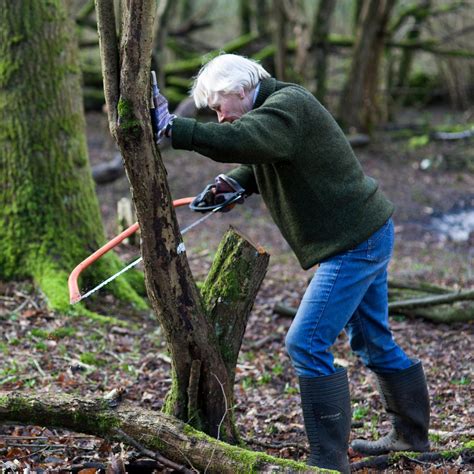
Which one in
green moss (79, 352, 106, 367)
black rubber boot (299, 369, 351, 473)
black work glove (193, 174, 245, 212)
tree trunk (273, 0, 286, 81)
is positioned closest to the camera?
black rubber boot (299, 369, 351, 473)

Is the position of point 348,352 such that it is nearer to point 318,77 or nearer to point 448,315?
point 448,315

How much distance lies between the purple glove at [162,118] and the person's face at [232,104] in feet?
1.09

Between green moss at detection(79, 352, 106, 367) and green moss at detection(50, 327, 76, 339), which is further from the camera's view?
green moss at detection(50, 327, 76, 339)

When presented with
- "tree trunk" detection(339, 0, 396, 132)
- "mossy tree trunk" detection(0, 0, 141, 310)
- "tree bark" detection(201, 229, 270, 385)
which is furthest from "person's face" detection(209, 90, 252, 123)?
"tree trunk" detection(339, 0, 396, 132)

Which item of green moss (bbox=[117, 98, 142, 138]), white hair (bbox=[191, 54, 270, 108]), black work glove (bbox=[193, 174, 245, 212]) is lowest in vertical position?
black work glove (bbox=[193, 174, 245, 212])

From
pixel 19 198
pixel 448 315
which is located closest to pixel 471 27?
pixel 448 315

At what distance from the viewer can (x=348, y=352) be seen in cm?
610

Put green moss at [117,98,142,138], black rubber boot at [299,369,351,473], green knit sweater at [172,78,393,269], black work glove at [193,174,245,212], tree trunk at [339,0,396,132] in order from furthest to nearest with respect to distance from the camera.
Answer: tree trunk at [339,0,396,132], black work glove at [193,174,245,212], black rubber boot at [299,369,351,473], green knit sweater at [172,78,393,269], green moss at [117,98,142,138]

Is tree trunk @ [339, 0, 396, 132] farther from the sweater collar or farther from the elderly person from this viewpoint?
the sweater collar

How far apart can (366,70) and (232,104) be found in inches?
556

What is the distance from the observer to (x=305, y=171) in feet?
11.8

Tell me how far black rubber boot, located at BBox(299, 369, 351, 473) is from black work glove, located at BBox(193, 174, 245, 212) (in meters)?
1.05

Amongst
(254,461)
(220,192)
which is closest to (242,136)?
(220,192)

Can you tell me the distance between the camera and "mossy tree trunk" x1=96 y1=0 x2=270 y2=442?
324 centimetres
